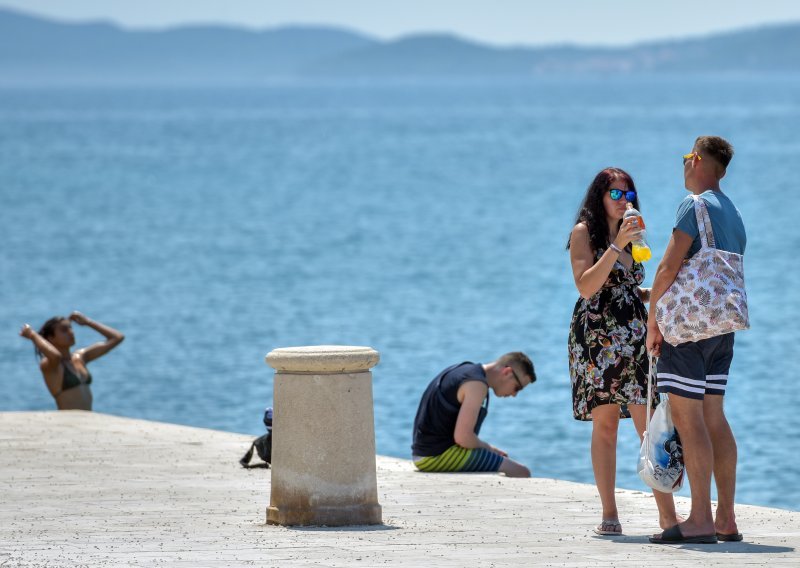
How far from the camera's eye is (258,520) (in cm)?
871

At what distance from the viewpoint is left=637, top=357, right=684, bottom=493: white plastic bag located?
309 inches

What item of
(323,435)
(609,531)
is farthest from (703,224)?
(323,435)

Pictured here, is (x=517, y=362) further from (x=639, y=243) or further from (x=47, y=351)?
(x=47, y=351)

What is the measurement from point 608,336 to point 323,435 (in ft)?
4.67

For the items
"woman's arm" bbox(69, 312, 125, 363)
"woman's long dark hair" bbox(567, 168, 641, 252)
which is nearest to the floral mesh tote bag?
"woman's long dark hair" bbox(567, 168, 641, 252)

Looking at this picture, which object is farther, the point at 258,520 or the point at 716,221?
the point at 258,520

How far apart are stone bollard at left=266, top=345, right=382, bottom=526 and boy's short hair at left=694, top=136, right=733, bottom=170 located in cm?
188

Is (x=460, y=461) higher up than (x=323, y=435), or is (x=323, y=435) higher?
(x=323, y=435)

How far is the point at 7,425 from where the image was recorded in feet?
41.7

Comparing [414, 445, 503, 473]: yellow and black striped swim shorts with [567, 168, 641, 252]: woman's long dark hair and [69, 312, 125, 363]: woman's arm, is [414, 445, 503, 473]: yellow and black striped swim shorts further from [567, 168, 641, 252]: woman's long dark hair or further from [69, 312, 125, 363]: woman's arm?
[69, 312, 125, 363]: woman's arm

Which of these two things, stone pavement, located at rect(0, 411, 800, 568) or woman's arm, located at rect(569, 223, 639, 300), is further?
woman's arm, located at rect(569, 223, 639, 300)

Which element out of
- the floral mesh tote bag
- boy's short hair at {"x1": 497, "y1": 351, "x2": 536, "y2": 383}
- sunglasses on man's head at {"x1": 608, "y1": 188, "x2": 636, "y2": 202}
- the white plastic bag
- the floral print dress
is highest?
sunglasses on man's head at {"x1": 608, "y1": 188, "x2": 636, "y2": 202}

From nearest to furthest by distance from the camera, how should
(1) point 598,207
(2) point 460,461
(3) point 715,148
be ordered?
(3) point 715,148 < (1) point 598,207 < (2) point 460,461

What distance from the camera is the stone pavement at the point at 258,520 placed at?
293 inches
